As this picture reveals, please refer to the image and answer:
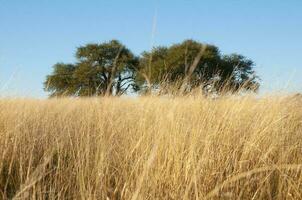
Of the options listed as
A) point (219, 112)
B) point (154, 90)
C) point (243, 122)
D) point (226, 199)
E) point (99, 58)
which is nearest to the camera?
point (226, 199)

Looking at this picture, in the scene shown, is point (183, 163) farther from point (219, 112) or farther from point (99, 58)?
point (99, 58)

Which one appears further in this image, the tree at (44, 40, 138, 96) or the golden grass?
the tree at (44, 40, 138, 96)

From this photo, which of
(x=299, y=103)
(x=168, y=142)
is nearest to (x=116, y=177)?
(x=168, y=142)

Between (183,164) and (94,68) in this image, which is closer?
(183,164)

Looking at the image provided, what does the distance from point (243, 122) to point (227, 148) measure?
0.79 m

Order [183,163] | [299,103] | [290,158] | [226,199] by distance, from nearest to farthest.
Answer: [226,199] → [183,163] → [290,158] → [299,103]

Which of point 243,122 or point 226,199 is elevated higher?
point 243,122

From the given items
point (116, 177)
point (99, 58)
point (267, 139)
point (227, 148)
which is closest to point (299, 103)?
point (267, 139)

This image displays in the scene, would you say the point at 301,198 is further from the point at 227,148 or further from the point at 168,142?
the point at 168,142

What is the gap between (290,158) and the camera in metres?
3.34

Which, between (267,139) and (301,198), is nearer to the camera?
(301,198)

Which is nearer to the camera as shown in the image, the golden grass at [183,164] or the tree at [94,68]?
the golden grass at [183,164]

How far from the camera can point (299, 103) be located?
5266mm

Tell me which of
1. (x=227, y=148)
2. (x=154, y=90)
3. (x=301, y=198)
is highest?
(x=154, y=90)
